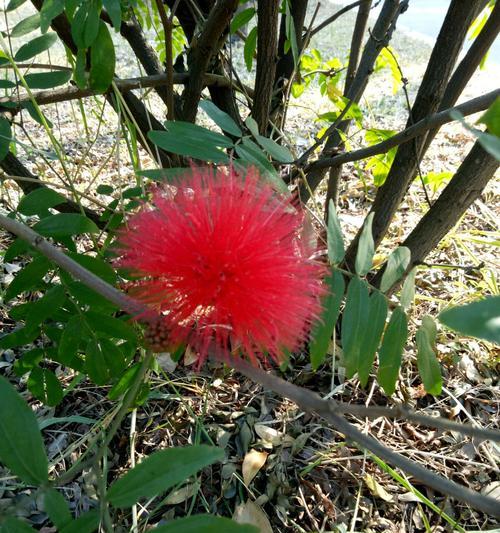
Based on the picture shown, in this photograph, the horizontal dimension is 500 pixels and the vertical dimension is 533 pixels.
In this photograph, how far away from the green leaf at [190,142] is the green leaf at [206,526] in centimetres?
61

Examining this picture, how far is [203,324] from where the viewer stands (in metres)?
0.71

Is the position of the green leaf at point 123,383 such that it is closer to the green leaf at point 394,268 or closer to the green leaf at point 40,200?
the green leaf at point 40,200

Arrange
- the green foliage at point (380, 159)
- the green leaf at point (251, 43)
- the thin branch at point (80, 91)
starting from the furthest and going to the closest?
1. the green foliage at point (380, 159)
2. the green leaf at point (251, 43)
3. the thin branch at point (80, 91)

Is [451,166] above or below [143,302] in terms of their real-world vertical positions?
above

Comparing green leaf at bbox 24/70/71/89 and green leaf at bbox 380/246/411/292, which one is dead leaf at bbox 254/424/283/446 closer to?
green leaf at bbox 380/246/411/292

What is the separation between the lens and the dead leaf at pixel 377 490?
1.30 m

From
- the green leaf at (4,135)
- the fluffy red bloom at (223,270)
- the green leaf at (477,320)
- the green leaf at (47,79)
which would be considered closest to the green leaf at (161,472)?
the fluffy red bloom at (223,270)

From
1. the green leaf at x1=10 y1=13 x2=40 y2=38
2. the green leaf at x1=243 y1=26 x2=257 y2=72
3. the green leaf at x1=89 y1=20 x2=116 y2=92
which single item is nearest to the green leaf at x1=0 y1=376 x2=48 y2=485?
the green leaf at x1=89 y1=20 x2=116 y2=92

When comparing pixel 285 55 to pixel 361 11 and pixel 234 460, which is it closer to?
pixel 361 11

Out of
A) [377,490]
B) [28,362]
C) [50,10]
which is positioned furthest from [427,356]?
[50,10]

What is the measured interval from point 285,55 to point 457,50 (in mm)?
597

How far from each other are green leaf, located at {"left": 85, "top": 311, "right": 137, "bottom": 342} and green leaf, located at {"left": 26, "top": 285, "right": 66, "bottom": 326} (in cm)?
7

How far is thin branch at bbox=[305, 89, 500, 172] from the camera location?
101cm

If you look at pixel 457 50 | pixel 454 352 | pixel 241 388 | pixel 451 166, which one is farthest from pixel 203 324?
pixel 451 166
